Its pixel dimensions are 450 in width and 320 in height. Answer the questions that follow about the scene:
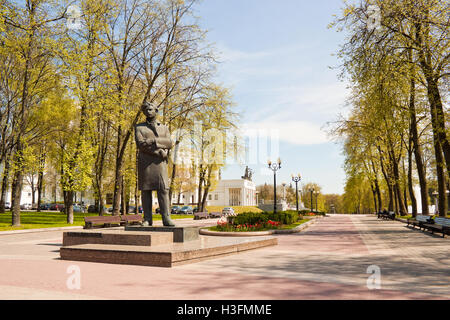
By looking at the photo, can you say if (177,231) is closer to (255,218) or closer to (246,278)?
(246,278)

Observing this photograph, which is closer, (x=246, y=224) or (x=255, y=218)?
(x=246, y=224)

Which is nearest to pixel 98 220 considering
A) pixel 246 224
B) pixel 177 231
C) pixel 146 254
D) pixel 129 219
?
pixel 129 219

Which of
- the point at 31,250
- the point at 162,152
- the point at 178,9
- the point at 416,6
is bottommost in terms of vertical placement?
the point at 31,250

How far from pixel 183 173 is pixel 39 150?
36475 millimetres

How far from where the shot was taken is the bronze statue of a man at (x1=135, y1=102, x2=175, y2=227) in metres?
10.6

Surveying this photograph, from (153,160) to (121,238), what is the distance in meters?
2.44

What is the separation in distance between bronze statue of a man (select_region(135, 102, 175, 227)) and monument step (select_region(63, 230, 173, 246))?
964 mm

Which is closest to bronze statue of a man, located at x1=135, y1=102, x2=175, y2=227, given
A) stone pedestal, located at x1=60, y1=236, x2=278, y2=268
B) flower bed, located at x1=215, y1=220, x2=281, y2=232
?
stone pedestal, located at x1=60, y1=236, x2=278, y2=268

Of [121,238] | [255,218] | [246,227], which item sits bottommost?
[246,227]

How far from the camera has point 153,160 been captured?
10789 mm

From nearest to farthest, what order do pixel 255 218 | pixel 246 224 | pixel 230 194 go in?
pixel 246 224, pixel 255 218, pixel 230 194
